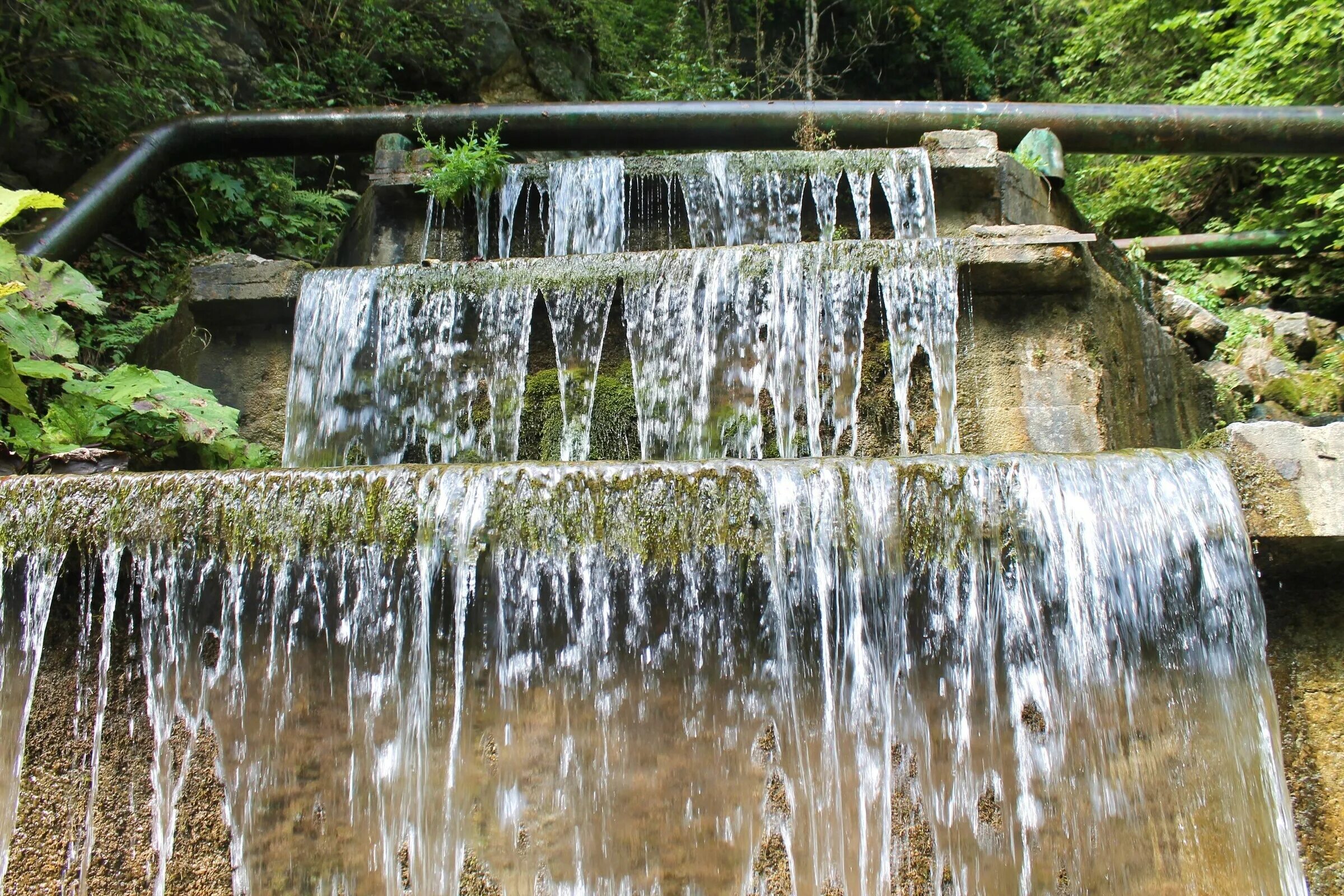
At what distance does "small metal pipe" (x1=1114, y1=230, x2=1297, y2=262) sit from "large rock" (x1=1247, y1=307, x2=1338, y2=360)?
2.59ft

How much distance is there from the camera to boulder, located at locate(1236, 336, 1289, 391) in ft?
26.9

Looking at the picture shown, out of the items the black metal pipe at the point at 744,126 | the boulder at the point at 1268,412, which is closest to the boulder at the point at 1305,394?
the boulder at the point at 1268,412

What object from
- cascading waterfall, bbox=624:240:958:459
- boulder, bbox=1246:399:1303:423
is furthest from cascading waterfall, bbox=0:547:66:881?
boulder, bbox=1246:399:1303:423

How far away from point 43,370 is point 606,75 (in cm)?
1017

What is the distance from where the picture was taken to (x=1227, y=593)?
2838mm

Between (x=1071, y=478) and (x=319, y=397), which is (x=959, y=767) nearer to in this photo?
(x=1071, y=478)

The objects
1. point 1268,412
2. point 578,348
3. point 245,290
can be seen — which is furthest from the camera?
point 1268,412

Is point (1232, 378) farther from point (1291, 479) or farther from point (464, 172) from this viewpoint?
point (464, 172)

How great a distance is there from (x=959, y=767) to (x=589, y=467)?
1515 mm

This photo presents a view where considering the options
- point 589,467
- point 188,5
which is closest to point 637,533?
point 589,467

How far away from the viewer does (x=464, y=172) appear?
586 centimetres

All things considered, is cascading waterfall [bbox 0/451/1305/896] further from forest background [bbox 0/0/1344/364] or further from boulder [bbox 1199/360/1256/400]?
boulder [bbox 1199/360/1256/400]

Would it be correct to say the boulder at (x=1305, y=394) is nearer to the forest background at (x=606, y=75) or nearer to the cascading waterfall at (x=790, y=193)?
the forest background at (x=606, y=75)

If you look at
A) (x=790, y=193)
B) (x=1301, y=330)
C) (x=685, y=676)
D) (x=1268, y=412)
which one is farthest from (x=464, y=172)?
(x=1301, y=330)
